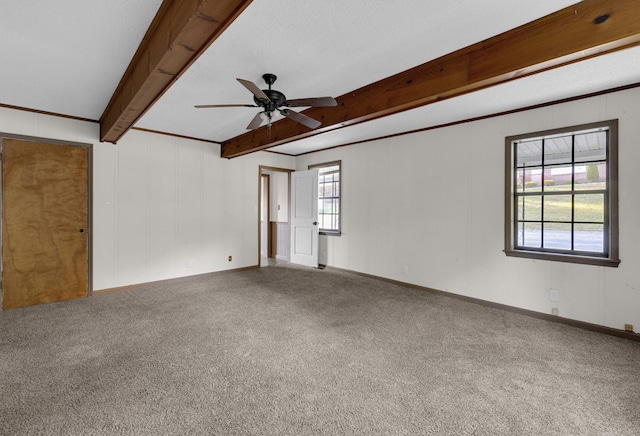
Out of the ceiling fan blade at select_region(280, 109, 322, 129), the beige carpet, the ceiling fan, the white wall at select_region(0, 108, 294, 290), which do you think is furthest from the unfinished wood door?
the ceiling fan blade at select_region(280, 109, 322, 129)

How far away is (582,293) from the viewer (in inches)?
122

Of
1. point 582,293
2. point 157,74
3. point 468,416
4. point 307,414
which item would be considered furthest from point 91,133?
point 582,293

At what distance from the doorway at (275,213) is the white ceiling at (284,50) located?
138 inches

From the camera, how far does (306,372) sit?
2188 mm

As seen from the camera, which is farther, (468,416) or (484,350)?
(484,350)

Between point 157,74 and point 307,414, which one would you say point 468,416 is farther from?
point 157,74

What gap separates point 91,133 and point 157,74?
9.35 feet

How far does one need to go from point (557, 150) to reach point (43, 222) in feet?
20.8

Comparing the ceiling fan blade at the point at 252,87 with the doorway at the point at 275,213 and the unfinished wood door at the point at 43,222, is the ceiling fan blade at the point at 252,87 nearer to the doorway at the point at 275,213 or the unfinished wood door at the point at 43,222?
the unfinished wood door at the point at 43,222

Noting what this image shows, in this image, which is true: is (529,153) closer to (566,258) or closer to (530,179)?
(530,179)

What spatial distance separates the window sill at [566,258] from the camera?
293cm

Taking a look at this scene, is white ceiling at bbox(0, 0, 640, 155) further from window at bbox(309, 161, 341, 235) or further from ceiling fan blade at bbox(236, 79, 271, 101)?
window at bbox(309, 161, 341, 235)

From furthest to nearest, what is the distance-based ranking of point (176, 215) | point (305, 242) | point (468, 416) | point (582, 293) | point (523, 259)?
1. point (305, 242)
2. point (176, 215)
3. point (523, 259)
4. point (582, 293)
5. point (468, 416)

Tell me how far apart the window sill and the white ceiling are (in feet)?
5.56
